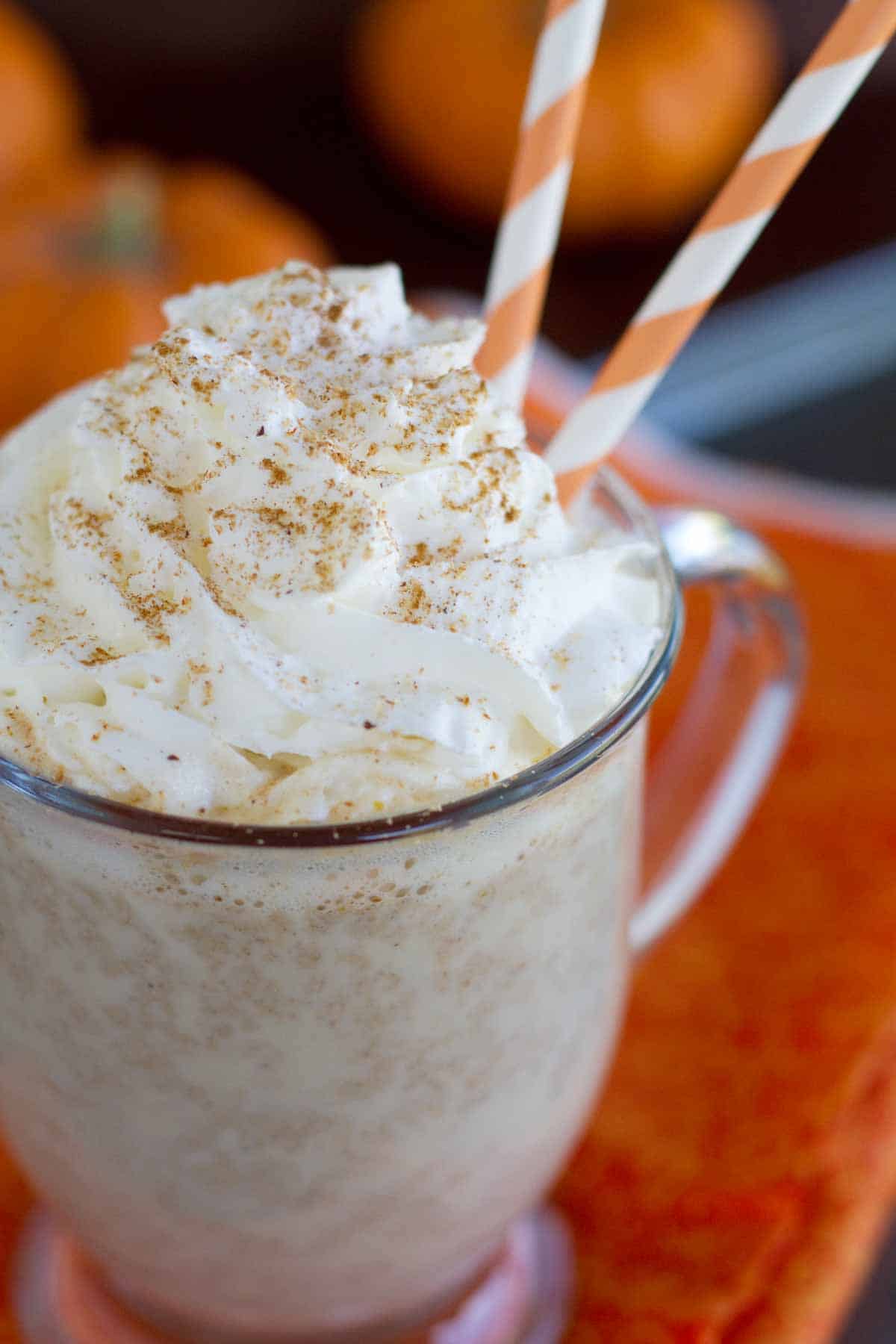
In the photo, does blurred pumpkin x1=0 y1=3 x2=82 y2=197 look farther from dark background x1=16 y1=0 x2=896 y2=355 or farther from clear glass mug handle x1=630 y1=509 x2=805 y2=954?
clear glass mug handle x1=630 y1=509 x2=805 y2=954

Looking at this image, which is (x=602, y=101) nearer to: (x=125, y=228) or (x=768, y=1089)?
(x=125, y=228)

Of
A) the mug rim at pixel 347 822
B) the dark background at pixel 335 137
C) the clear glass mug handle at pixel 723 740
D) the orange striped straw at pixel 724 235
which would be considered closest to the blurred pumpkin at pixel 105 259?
the dark background at pixel 335 137

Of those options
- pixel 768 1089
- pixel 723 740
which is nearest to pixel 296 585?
pixel 723 740

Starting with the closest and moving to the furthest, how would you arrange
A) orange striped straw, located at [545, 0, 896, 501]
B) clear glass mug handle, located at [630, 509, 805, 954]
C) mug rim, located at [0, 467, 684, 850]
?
mug rim, located at [0, 467, 684, 850]
orange striped straw, located at [545, 0, 896, 501]
clear glass mug handle, located at [630, 509, 805, 954]

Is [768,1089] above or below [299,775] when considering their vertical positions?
below

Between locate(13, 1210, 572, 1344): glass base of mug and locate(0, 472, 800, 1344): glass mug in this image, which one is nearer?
locate(0, 472, 800, 1344): glass mug

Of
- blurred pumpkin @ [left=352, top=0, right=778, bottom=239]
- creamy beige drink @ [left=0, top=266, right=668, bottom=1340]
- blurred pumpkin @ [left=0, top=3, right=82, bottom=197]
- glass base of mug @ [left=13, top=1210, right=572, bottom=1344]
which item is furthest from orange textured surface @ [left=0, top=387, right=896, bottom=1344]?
blurred pumpkin @ [left=0, top=3, right=82, bottom=197]

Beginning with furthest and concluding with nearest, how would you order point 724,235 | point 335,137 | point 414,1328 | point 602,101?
point 335,137 < point 602,101 < point 414,1328 < point 724,235
